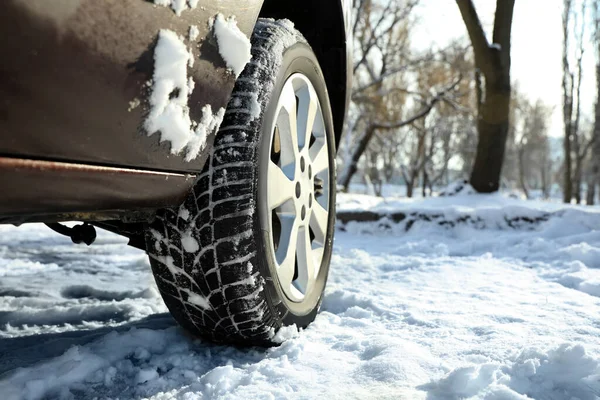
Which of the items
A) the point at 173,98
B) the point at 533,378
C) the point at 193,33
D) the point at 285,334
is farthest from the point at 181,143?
the point at 533,378

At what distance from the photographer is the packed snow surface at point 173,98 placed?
3.22 ft

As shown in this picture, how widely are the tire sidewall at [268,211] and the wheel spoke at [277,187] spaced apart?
0.21 feet

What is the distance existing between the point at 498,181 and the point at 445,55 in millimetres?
10586

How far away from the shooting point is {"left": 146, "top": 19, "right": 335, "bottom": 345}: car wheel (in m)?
1.22

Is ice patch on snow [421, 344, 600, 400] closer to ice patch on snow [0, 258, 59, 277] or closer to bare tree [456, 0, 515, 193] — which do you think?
ice patch on snow [0, 258, 59, 277]

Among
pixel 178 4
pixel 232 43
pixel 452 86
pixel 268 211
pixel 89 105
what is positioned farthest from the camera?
pixel 452 86

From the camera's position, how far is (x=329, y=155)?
1977 mm

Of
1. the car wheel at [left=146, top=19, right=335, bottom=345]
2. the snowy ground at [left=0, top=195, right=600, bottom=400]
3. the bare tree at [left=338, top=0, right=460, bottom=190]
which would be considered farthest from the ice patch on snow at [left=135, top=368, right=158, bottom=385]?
the bare tree at [left=338, top=0, right=460, bottom=190]

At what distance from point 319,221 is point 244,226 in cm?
69

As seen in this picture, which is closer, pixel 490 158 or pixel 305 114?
pixel 305 114

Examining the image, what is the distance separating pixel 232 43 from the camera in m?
1.18

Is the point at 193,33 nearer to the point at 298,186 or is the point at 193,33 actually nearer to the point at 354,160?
the point at 298,186

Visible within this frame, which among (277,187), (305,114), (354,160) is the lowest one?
(277,187)

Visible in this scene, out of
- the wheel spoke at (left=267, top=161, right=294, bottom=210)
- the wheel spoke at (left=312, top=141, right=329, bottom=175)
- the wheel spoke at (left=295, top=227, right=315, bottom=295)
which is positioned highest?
the wheel spoke at (left=312, top=141, right=329, bottom=175)
